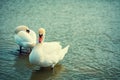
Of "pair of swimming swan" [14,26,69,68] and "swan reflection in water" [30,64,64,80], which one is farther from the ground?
"pair of swimming swan" [14,26,69,68]

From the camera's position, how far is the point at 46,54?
543 cm

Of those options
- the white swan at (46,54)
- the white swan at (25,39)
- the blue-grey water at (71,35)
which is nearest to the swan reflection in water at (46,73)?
the blue-grey water at (71,35)

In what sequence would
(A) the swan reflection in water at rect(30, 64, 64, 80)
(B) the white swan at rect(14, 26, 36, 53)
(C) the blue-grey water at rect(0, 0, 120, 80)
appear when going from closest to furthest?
(A) the swan reflection in water at rect(30, 64, 64, 80), (C) the blue-grey water at rect(0, 0, 120, 80), (B) the white swan at rect(14, 26, 36, 53)

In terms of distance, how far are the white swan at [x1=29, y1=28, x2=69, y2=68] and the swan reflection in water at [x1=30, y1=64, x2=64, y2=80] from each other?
0.11m

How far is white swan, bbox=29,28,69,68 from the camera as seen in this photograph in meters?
5.33

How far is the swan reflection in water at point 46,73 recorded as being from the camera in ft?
17.4

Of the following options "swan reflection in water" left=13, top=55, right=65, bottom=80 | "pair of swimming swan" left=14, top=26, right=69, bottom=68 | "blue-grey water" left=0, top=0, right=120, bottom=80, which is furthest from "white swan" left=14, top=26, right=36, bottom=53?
"swan reflection in water" left=13, top=55, right=65, bottom=80

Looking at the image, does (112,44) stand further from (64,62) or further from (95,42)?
(64,62)

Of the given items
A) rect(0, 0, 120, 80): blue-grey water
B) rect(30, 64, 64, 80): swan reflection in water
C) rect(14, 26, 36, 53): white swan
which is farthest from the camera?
rect(14, 26, 36, 53): white swan

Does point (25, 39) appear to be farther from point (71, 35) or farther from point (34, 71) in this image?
point (71, 35)

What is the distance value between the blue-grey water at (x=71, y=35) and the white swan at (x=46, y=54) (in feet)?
0.58

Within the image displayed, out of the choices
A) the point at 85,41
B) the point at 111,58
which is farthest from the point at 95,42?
the point at 111,58

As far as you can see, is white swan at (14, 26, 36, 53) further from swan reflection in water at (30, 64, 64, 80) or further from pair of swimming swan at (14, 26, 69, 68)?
swan reflection in water at (30, 64, 64, 80)

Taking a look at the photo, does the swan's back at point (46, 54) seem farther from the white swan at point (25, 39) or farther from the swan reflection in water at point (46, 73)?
the white swan at point (25, 39)
